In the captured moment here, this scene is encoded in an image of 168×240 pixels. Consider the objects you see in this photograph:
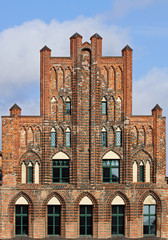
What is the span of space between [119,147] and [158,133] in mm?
3342

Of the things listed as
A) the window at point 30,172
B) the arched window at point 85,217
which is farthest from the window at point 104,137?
the window at point 30,172

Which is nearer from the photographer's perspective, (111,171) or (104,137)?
A: (111,171)

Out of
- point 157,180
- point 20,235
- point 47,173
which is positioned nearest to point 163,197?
point 157,180

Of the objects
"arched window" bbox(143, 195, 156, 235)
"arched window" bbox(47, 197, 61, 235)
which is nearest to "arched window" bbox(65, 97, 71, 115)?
"arched window" bbox(47, 197, 61, 235)

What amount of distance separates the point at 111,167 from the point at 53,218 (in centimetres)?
609

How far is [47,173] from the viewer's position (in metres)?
35.4

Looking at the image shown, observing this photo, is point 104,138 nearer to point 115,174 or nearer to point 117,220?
point 115,174

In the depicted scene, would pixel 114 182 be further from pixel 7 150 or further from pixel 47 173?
pixel 7 150

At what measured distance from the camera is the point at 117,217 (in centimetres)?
3544

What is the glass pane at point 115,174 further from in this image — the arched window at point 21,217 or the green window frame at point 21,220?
the green window frame at point 21,220

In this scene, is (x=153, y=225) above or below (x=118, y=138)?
below

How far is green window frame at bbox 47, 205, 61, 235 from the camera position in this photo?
35188 mm

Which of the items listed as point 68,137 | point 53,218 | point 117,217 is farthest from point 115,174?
point 53,218

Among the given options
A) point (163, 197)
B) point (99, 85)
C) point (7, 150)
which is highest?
point (99, 85)
